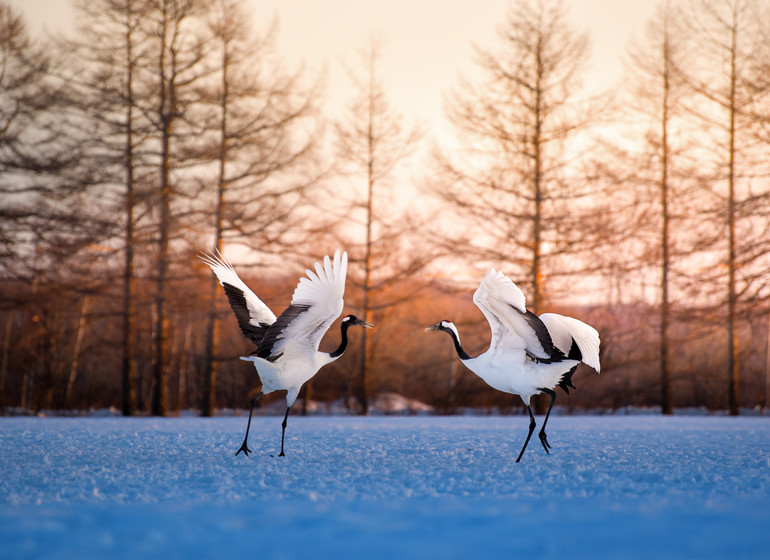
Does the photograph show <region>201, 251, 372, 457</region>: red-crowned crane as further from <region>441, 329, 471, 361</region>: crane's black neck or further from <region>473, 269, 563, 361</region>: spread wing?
<region>473, 269, 563, 361</region>: spread wing

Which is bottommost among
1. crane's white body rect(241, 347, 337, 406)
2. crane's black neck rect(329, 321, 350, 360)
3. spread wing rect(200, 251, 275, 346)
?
crane's white body rect(241, 347, 337, 406)

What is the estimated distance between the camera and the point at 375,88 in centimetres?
1858

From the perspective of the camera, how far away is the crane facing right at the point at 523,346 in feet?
22.8

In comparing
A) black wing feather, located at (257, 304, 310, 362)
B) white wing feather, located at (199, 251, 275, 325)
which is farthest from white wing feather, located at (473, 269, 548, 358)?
white wing feather, located at (199, 251, 275, 325)

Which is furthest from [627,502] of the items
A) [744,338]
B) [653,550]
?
[744,338]

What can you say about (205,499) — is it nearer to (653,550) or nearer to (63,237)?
(653,550)

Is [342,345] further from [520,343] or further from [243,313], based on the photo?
[520,343]

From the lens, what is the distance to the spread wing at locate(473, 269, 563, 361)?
22.6 feet

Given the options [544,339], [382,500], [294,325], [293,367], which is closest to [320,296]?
[294,325]

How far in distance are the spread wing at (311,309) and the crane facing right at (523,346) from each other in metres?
1.40

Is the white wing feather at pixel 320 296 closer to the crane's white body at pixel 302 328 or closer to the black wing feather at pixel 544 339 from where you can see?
the crane's white body at pixel 302 328

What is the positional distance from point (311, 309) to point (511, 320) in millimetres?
2035

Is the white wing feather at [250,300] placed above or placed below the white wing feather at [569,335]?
above

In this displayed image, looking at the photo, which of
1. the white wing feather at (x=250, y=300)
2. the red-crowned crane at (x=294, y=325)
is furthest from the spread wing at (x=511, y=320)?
the white wing feather at (x=250, y=300)
